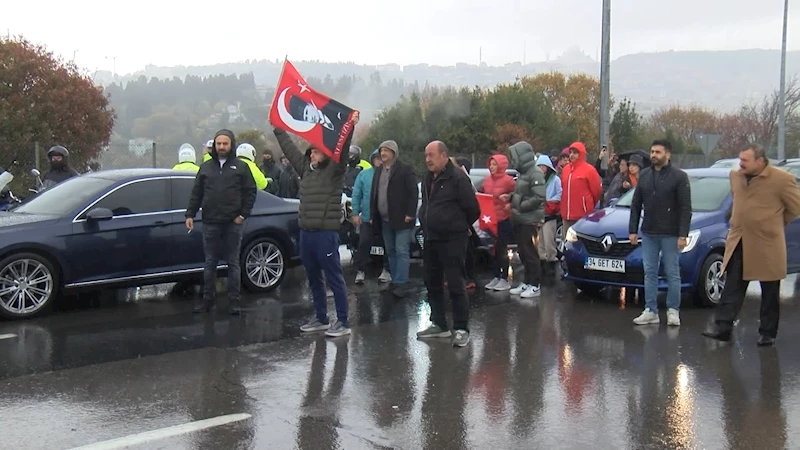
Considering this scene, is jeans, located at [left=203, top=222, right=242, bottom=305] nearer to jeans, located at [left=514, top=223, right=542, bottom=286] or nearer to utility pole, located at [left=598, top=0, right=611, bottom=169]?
jeans, located at [left=514, top=223, right=542, bottom=286]

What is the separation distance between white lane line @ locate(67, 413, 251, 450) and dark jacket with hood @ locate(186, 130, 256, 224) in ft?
11.6

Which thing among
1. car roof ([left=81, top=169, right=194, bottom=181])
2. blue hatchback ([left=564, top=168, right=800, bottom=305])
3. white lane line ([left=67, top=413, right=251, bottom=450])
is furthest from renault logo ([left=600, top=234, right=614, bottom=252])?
white lane line ([left=67, top=413, right=251, bottom=450])

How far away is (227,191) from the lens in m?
8.73

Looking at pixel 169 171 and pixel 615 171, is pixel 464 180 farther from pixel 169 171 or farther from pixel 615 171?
pixel 615 171

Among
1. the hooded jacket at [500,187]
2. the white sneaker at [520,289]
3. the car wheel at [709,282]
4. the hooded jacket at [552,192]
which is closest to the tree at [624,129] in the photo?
the hooded jacket at [552,192]

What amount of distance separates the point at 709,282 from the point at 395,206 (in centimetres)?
368

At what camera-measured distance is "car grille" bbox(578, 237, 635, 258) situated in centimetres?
960

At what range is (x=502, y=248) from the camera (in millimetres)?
10758

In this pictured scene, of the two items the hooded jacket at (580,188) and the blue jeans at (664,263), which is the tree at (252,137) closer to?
the hooded jacket at (580,188)

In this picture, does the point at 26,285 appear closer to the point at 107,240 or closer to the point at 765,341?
the point at 107,240

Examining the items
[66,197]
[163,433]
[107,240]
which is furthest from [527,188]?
[163,433]

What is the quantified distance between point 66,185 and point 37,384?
3.97 meters

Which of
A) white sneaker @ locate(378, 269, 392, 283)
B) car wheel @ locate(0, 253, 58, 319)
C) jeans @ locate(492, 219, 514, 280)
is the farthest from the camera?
white sneaker @ locate(378, 269, 392, 283)

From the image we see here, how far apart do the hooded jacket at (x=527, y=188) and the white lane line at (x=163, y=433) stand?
17.7 feet
